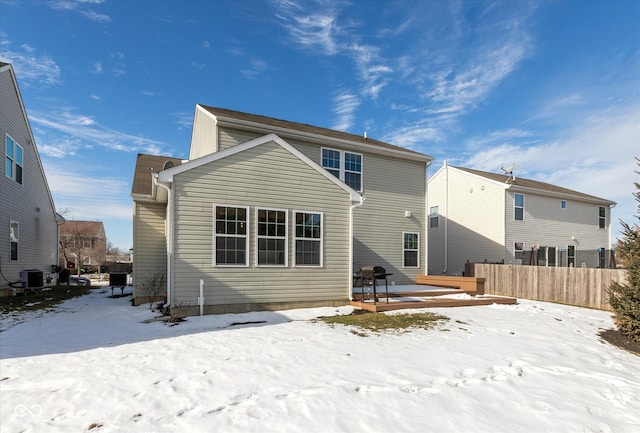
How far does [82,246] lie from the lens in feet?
120

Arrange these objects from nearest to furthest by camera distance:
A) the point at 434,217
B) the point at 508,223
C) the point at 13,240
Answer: the point at 13,240, the point at 508,223, the point at 434,217

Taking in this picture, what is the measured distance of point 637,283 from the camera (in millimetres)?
6852

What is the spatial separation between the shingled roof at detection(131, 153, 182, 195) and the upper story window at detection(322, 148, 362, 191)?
19.7 feet

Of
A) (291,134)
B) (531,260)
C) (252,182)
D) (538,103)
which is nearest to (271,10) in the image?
(291,134)

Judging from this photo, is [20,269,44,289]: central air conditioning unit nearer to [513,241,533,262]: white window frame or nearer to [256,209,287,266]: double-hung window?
[256,209,287,266]: double-hung window

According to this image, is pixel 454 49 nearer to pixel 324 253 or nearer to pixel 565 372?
pixel 324 253

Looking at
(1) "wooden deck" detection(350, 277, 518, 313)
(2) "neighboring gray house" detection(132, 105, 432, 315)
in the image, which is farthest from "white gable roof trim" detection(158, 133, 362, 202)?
(1) "wooden deck" detection(350, 277, 518, 313)

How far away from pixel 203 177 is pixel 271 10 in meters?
8.00

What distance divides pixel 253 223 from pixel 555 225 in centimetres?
2012

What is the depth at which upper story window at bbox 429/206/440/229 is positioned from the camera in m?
21.6

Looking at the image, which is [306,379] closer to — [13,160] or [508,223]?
[13,160]

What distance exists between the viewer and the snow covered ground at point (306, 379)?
3344 millimetres

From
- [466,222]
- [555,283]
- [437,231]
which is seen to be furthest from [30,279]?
[466,222]

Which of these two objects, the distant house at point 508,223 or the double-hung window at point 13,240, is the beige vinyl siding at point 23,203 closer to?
the double-hung window at point 13,240
